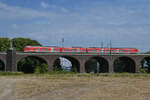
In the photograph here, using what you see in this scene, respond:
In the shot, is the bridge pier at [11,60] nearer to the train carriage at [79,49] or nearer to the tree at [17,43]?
the train carriage at [79,49]

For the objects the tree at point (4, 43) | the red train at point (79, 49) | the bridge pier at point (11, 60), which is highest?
the tree at point (4, 43)

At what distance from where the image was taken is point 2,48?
267 feet

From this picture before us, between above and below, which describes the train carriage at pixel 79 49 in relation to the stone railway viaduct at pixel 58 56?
above

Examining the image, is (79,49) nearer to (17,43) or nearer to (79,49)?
(79,49)

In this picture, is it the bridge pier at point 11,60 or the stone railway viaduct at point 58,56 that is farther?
the stone railway viaduct at point 58,56

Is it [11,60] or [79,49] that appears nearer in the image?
[11,60]

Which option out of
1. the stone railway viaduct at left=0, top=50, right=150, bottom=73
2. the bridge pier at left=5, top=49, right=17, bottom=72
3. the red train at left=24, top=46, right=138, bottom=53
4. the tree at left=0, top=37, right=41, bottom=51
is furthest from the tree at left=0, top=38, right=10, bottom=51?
the bridge pier at left=5, top=49, right=17, bottom=72

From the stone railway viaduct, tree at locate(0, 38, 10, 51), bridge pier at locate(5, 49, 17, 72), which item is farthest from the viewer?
tree at locate(0, 38, 10, 51)

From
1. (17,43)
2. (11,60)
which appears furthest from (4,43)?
(11,60)

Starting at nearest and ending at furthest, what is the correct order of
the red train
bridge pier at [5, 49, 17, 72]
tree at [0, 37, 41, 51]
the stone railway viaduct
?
1. bridge pier at [5, 49, 17, 72]
2. the stone railway viaduct
3. the red train
4. tree at [0, 37, 41, 51]

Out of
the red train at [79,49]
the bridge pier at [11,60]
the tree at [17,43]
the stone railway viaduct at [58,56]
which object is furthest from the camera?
the tree at [17,43]

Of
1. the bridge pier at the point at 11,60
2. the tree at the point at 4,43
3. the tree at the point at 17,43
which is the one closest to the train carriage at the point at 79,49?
the bridge pier at the point at 11,60

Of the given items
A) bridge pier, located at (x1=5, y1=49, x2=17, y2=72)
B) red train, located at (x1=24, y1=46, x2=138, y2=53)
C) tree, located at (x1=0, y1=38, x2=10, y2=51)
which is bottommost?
bridge pier, located at (x1=5, y1=49, x2=17, y2=72)

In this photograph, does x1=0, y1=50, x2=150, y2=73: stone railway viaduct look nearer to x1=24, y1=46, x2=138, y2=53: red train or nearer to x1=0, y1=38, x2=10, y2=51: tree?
x1=24, y1=46, x2=138, y2=53: red train
